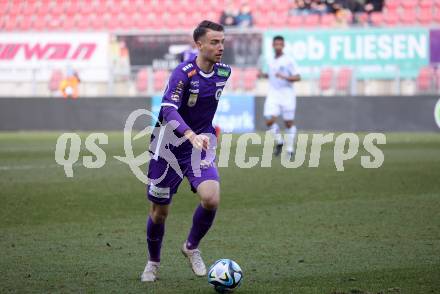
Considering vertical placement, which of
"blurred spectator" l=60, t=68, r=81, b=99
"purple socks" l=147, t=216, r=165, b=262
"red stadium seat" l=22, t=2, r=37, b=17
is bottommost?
"blurred spectator" l=60, t=68, r=81, b=99

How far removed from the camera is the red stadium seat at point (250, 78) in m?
28.3

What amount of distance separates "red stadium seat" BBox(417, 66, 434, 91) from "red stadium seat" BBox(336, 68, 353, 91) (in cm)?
209

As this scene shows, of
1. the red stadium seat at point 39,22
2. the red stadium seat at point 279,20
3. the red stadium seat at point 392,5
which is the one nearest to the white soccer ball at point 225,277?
the red stadium seat at point 279,20

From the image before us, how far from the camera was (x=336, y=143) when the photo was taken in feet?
74.0

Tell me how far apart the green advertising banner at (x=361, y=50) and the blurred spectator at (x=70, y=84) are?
618cm

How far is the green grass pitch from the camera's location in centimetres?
732

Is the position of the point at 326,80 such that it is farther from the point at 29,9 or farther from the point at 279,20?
the point at 29,9

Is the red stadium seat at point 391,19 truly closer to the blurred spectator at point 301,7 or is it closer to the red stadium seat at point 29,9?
the blurred spectator at point 301,7

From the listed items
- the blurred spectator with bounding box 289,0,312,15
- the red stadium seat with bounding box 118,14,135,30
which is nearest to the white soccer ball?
the blurred spectator with bounding box 289,0,312,15

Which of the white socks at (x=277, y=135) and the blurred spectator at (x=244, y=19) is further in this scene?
the blurred spectator at (x=244, y=19)

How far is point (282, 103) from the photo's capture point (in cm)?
1962

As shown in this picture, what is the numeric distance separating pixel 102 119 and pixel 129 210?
57.6 ft

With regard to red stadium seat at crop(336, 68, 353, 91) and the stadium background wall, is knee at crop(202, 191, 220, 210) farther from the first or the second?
red stadium seat at crop(336, 68, 353, 91)

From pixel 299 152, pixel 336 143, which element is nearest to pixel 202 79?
pixel 299 152
